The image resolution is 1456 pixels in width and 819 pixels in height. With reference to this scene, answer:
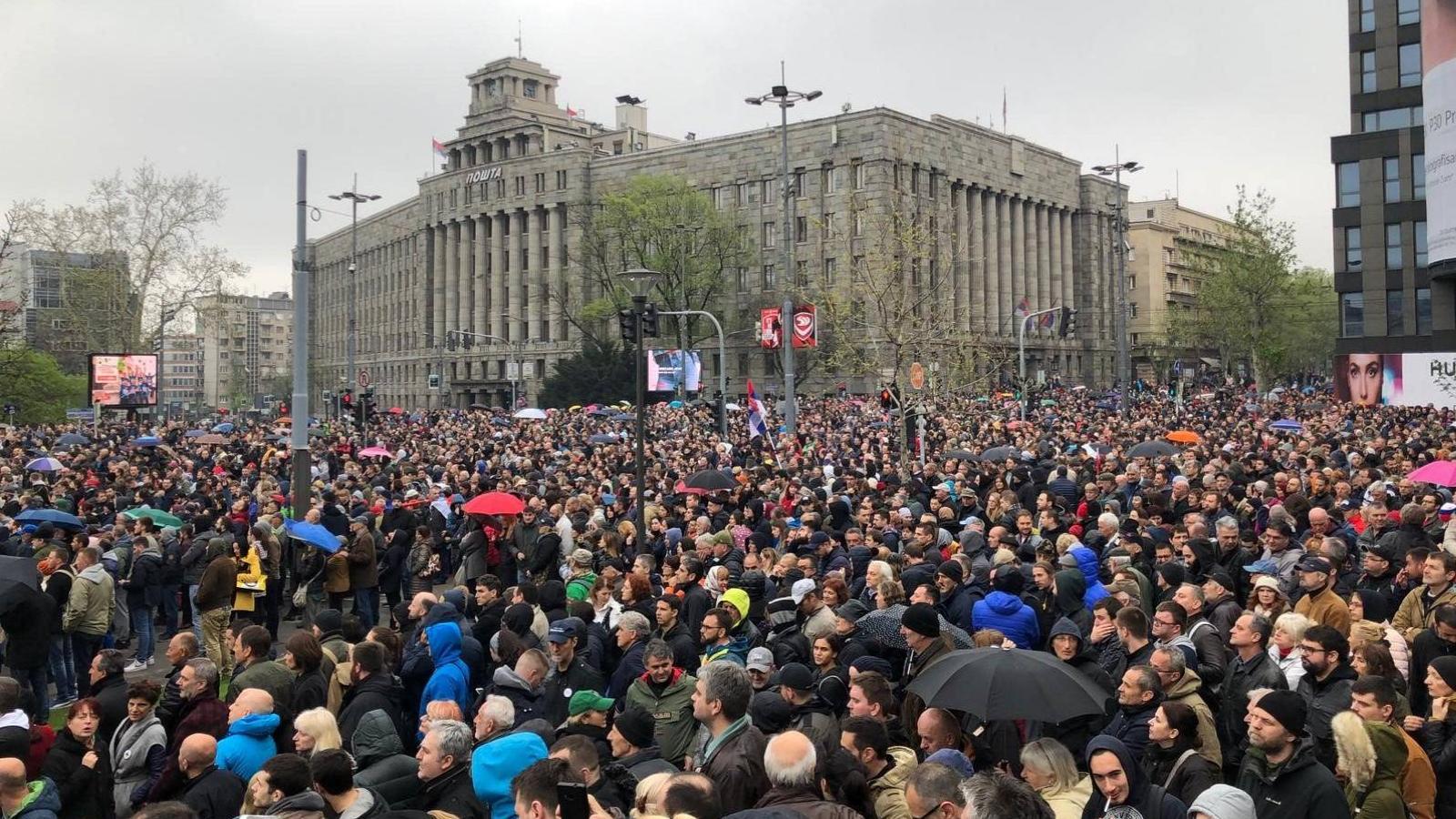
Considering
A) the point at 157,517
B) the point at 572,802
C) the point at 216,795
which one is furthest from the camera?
the point at 157,517

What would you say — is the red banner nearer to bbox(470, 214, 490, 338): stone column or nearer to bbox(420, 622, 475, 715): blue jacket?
bbox(420, 622, 475, 715): blue jacket

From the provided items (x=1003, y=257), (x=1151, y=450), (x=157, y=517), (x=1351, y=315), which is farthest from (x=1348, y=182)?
(x=157, y=517)

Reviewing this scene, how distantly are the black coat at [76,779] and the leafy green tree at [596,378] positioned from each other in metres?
56.7

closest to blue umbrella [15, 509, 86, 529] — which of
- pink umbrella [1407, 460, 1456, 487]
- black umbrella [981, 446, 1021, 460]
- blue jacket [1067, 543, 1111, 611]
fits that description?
blue jacket [1067, 543, 1111, 611]

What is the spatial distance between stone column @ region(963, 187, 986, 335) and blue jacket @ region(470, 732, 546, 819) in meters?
77.8

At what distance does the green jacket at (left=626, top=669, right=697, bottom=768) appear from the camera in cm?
696

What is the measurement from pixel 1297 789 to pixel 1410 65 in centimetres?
6080

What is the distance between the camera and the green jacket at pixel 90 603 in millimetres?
11766

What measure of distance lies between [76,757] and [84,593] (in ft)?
19.5

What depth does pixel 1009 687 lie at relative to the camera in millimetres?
6203

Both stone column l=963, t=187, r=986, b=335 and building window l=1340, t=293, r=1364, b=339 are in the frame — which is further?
stone column l=963, t=187, r=986, b=335

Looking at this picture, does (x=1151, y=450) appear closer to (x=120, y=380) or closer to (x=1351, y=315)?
(x=120, y=380)

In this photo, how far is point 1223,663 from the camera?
7219 mm

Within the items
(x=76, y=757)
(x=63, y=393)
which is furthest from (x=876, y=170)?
(x=76, y=757)
